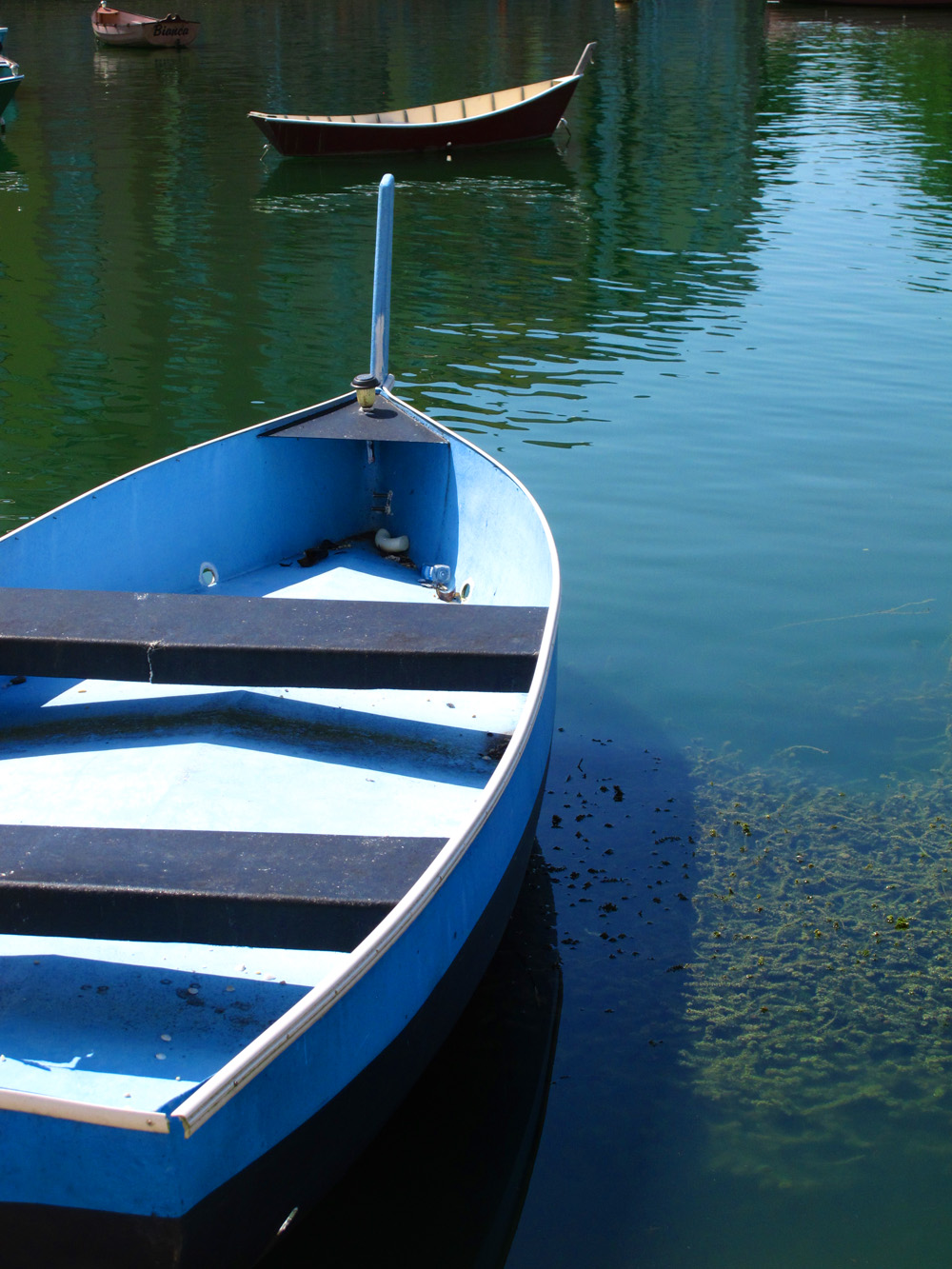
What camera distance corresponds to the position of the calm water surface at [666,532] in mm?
3660

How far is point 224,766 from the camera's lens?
14.9 ft

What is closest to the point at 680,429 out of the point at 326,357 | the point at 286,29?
the point at 326,357

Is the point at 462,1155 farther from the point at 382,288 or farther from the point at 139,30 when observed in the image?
the point at 139,30

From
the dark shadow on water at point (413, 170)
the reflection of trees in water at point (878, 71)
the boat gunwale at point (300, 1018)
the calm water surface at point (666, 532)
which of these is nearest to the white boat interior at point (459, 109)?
the calm water surface at point (666, 532)

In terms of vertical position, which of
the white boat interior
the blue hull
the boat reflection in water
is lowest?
the boat reflection in water

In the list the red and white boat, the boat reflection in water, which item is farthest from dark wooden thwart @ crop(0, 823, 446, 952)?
the red and white boat

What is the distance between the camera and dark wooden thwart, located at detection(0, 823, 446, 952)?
10.2ft

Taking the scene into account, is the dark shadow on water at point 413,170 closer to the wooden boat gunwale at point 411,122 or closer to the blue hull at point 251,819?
the wooden boat gunwale at point 411,122

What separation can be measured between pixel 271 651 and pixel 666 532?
4.52 metres

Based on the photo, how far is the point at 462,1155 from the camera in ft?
11.9

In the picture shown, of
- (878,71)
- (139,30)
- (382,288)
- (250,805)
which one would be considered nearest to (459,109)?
(878,71)

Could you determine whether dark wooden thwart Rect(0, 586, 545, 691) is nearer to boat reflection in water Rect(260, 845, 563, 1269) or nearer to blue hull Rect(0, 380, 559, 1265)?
blue hull Rect(0, 380, 559, 1265)

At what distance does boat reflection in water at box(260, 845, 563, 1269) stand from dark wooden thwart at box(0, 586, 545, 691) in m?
1.18

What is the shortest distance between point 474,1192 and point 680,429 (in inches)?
297
